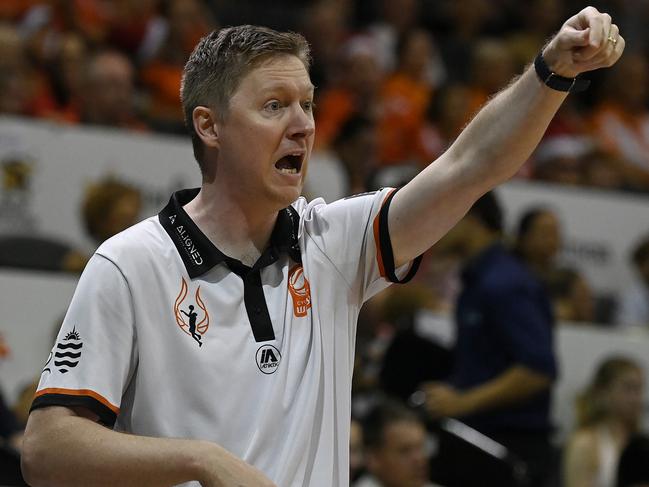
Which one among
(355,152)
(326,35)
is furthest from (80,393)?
(326,35)

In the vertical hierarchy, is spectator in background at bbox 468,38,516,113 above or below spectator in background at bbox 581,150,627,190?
above

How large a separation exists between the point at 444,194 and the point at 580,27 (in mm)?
494

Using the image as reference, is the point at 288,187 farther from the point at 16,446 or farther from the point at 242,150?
the point at 16,446

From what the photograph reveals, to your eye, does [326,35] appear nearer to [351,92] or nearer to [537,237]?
[351,92]

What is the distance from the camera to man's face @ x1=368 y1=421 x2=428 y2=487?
6004mm

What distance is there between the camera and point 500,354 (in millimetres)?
6652

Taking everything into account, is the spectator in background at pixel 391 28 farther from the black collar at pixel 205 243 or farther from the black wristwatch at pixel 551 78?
the black wristwatch at pixel 551 78

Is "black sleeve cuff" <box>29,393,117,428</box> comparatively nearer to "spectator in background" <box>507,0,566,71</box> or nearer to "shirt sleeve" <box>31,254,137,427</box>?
"shirt sleeve" <box>31,254,137,427</box>

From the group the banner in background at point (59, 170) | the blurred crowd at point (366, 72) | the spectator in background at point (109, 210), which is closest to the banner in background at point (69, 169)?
the banner in background at point (59, 170)

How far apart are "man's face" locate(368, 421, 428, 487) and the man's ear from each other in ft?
10.8

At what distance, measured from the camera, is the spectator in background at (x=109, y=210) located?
716 centimetres

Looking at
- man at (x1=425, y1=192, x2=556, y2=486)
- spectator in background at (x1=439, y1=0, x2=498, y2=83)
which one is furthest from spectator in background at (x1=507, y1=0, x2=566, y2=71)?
man at (x1=425, y1=192, x2=556, y2=486)

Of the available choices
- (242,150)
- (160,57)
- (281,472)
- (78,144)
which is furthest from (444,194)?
(160,57)

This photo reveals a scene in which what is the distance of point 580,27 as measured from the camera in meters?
2.62
